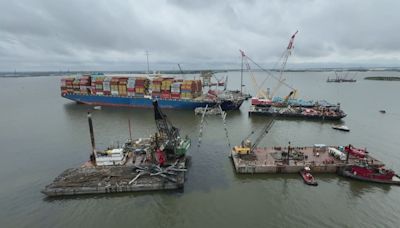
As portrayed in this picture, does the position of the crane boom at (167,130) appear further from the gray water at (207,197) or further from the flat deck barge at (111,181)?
the gray water at (207,197)

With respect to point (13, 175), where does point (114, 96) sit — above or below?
above

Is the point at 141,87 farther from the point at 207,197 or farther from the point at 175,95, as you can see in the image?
the point at 207,197

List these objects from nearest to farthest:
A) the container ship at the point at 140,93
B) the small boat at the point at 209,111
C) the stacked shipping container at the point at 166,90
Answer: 1. the small boat at the point at 209,111
2. the container ship at the point at 140,93
3. the stacked shipping container at the point at 166,90

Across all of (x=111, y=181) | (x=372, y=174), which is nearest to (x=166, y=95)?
(x=111, y=181)

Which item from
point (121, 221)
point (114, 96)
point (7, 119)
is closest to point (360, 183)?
point (121, 221)

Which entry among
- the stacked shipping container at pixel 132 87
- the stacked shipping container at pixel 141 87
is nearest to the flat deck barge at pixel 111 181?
the stacked shipping container at pixel 132 87

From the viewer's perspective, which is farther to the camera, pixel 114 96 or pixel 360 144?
pixel 114 96

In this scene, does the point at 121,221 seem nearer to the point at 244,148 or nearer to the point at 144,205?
the point at 144,205

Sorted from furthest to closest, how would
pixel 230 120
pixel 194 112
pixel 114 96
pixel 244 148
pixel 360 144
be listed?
1. pixel 114 96
2. pixel 194 112
3. pixel 230 120
4. pixel 360 144
5. pixel 244 148
